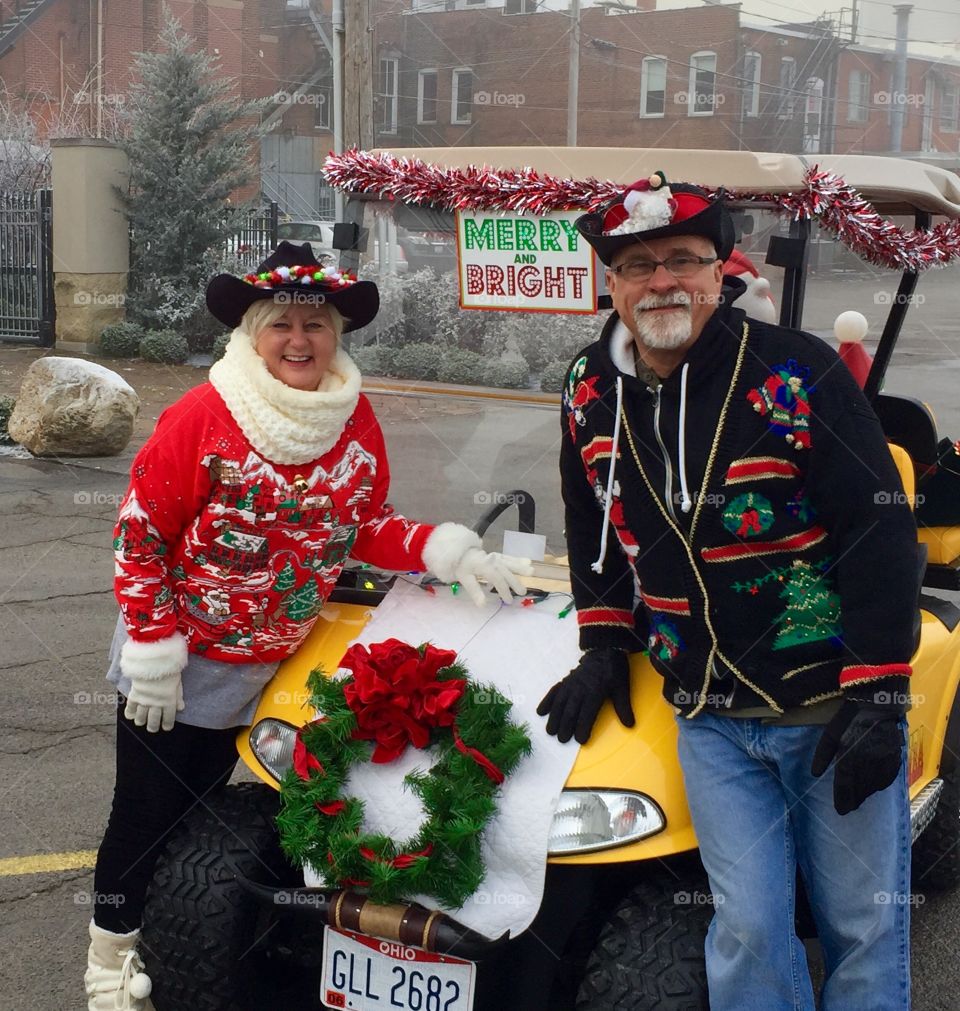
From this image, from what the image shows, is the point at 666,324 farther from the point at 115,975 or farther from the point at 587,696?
the point at 115,975

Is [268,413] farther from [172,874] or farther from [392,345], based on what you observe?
[172,874]

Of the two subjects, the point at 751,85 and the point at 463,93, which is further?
the point at 463,93

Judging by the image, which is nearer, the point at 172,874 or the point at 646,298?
the point at 646,298

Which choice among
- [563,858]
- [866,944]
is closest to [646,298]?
[563,858]

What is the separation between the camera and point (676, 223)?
240 cm

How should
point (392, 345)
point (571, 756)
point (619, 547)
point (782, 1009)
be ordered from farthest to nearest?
1. point (392, 345)
2. point (619, 547)
3. point (571, 756)
4. point (782, 1009)

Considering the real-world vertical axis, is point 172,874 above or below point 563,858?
below

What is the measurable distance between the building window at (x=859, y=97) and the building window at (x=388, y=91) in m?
12.7

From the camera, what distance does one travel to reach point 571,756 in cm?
253

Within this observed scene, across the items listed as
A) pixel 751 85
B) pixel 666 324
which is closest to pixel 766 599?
pixel 666 324

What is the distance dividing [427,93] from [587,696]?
123ft

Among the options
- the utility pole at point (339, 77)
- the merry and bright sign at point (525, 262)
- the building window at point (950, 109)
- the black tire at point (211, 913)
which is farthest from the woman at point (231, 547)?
the building window at point (950, 109)

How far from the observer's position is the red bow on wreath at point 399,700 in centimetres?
260

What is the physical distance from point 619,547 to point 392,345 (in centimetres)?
102
